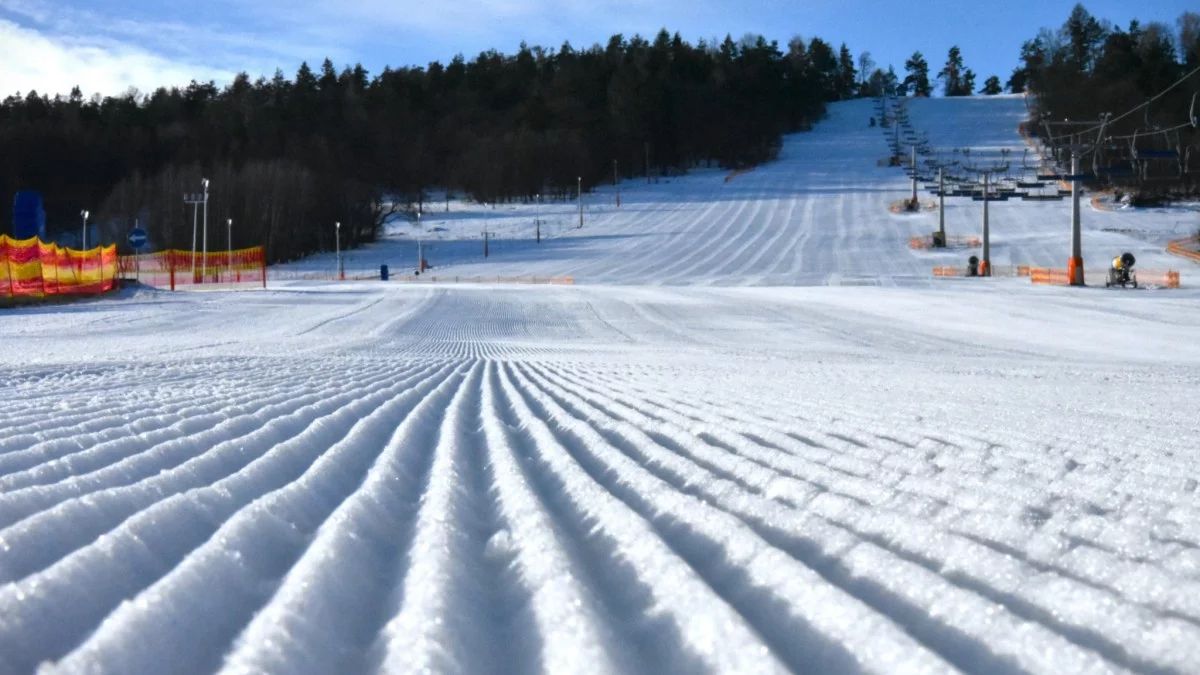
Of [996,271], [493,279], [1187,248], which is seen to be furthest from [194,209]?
[1187,248]

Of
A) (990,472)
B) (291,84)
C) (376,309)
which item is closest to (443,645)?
(990,472)

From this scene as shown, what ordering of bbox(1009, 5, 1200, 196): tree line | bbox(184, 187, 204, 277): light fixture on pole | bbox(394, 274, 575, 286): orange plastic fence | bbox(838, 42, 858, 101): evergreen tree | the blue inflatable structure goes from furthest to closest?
bbox(838, 42, 858, 101): evergreen tree → bbox(1009, 5, 1200, 196): tree line → bbox(394, 274, 575, 286): orange plastic fence → bbox(184, 187, 204, 277): light fixture on pole → the blue inflatable structure

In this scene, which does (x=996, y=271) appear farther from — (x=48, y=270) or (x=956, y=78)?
(x=956, y=78)

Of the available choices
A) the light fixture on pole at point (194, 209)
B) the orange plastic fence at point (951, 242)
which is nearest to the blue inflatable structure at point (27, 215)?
the light fixture on pole at point (194, 209)

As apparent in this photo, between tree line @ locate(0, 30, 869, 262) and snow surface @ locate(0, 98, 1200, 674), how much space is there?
245ft

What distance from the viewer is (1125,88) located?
3937 inches

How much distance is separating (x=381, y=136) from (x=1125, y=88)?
7474 cm

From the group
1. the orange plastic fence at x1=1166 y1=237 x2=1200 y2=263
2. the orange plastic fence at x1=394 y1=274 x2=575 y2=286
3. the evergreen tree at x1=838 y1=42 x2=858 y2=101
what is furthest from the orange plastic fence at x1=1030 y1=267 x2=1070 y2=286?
the evergreen tree at x1=838 y1=42 x2=858 y2=101

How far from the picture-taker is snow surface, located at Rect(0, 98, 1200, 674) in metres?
2.15

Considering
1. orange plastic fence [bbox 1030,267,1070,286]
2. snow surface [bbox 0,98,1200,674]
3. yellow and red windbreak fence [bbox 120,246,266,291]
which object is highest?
yellow and red windbreak fence [bbox 120,246,266,291]

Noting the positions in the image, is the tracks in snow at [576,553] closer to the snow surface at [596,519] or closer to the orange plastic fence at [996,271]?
the snow surface at [596,519]

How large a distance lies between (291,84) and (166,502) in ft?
450

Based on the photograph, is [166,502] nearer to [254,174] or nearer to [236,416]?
[236,416]

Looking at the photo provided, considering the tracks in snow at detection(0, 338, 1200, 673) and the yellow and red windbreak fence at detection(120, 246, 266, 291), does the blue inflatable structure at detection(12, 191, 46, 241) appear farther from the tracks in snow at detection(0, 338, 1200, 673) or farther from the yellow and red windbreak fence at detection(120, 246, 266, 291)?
the tracks in snow at detection(0, 338, 1200, 673)
